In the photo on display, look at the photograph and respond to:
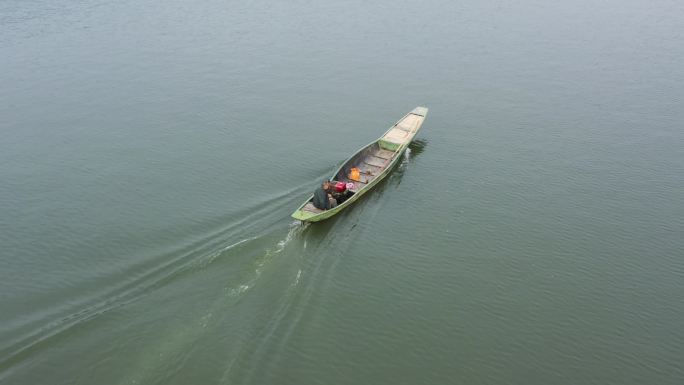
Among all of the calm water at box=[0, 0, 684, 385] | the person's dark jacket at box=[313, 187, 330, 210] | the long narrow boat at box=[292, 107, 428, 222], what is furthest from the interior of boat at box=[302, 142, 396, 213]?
→ the person's dark jacket at box=[313, 187, 330, 210]

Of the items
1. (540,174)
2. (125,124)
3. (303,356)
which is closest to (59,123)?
(125,124)

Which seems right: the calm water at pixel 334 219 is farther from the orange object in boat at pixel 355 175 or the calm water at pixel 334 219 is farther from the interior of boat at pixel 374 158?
the orange object in boat at pixel 355 175

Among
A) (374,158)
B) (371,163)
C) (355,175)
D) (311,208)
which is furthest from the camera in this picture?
(374,158)

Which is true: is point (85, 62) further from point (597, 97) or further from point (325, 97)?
point (597, 97)

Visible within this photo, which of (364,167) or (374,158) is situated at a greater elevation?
(374,158)

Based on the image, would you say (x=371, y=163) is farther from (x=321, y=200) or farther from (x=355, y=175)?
(x=321, y=200)

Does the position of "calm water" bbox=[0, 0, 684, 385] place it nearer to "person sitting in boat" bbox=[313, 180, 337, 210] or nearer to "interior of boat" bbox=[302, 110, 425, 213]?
"person sitting in boat" bbox=[313, 180, 337, 210]

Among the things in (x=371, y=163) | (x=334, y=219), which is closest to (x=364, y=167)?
(x=371, y=163)
